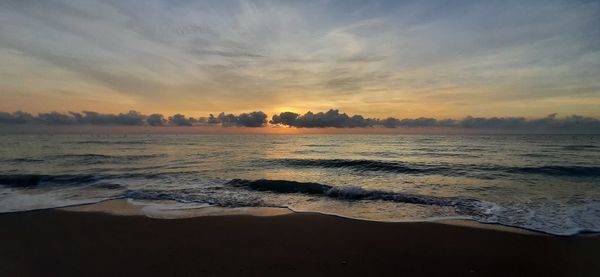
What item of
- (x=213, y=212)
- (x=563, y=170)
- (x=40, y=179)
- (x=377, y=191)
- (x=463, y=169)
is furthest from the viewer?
(x=463, y=169)

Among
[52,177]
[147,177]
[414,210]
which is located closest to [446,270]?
[414,210]

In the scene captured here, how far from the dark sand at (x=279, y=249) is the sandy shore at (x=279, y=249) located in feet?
0.06

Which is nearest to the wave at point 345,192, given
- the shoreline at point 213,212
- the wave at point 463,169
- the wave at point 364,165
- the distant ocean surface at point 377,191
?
the distant ocean surface at point 377,191

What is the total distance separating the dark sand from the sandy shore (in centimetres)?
2

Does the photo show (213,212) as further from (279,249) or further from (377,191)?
(377,191)

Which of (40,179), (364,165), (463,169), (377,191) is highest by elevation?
(377,191)

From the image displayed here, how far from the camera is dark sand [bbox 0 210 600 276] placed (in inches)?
211

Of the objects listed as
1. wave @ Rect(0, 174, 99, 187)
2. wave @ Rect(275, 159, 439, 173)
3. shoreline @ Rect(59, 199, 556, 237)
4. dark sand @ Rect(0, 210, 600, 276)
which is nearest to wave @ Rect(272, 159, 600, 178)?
wave @ Rect(275, 159, 439, 173)

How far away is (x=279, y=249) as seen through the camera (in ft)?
20.7

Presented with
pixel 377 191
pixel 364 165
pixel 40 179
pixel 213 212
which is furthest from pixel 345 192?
pixel 40 179

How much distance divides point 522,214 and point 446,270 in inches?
211

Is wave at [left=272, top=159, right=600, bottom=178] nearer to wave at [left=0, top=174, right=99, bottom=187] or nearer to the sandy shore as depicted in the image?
the sandy shore

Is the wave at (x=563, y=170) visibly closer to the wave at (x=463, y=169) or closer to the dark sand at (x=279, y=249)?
the wave at (x=463, y=169)

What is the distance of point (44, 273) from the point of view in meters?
5.33
